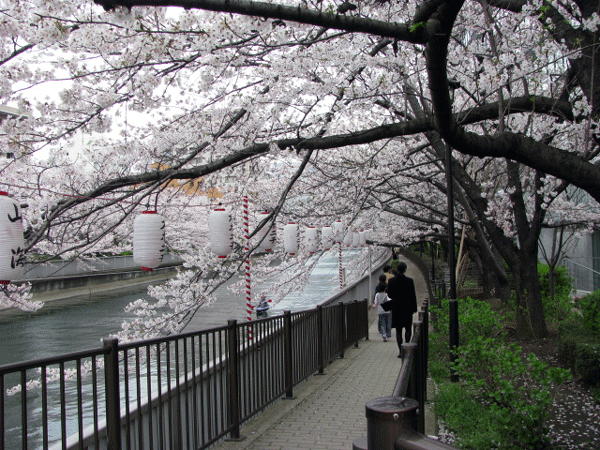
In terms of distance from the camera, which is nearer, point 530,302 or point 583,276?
point 530,302

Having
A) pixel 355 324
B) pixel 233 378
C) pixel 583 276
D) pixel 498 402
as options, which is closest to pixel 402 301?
pixel 355 324

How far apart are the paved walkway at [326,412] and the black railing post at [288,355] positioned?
173mm

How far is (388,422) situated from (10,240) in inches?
194

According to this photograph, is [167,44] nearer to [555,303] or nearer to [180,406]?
[180,406]

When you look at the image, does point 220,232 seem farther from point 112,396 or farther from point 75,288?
point 75,288

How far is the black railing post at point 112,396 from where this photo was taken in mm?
3455

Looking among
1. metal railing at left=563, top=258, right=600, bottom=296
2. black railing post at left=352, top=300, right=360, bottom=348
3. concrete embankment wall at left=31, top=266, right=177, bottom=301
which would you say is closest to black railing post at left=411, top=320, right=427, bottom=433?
black railing post at left=352, top=300, right=360, bottom=348

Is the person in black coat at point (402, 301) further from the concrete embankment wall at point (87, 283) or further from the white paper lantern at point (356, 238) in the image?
the concrete embankment wall at point (87, 283)

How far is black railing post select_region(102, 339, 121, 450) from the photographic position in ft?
11.3

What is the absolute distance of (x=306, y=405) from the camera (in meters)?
7.20

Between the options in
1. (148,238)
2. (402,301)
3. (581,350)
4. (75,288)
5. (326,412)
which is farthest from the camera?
(75,288)

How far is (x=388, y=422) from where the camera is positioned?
1545 millimetres

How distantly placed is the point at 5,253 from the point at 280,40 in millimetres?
3616

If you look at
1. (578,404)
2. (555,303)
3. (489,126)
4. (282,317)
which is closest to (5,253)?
(282,317)
